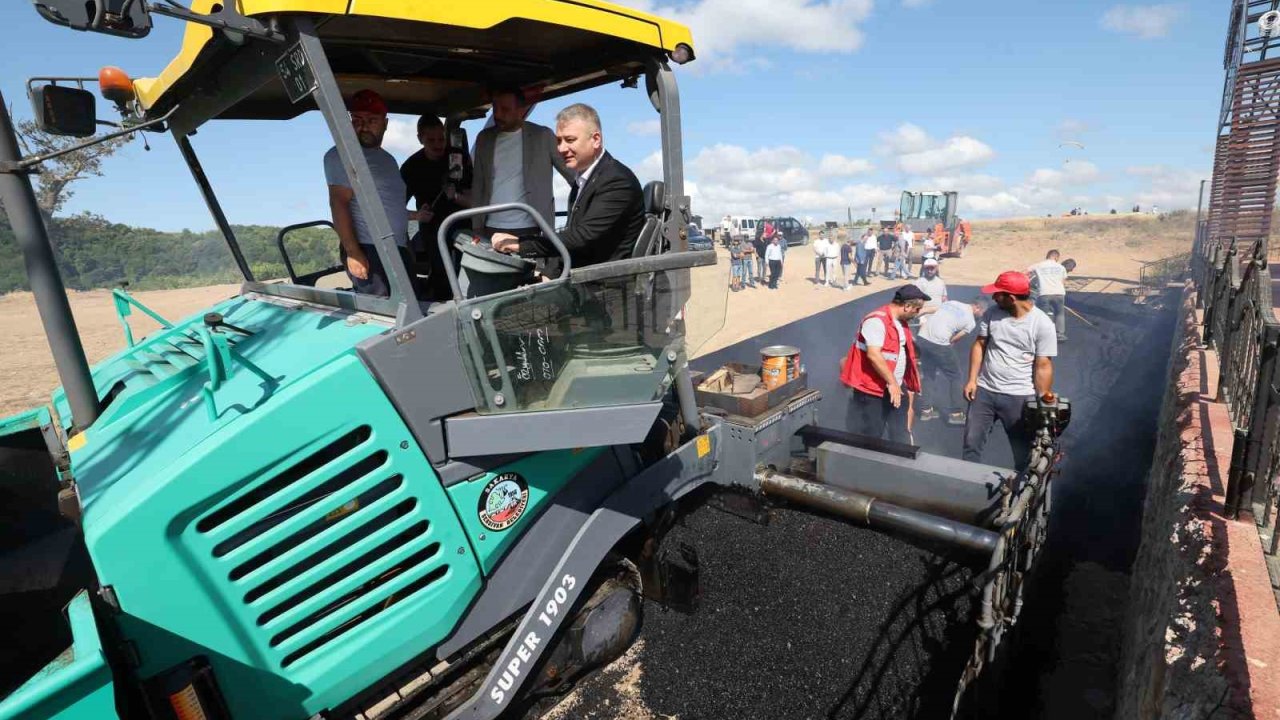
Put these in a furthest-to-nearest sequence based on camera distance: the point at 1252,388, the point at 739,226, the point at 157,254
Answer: the point at 739,226
the point at 157,254
the point at 1252,388

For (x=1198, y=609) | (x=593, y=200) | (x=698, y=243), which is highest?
(x=593, y=200)

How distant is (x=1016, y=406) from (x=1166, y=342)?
27.2ft

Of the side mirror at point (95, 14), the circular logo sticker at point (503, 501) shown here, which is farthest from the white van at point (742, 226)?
the side mirror at point (95, 14)

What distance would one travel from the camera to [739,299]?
56.9 feet

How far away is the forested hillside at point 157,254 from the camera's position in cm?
356

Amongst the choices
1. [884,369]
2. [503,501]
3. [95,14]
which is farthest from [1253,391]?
[95,14]

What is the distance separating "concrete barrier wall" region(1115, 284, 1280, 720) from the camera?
1.82 m

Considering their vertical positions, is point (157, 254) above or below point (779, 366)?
above

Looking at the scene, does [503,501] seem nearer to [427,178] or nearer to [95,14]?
[95,14]

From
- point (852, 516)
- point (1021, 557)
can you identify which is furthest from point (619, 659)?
point (1021, 557)

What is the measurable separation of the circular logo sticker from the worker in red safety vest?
3.29 m

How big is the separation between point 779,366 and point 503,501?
246cm

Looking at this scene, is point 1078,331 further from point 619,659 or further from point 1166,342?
point 619,659

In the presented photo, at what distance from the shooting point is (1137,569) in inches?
153
